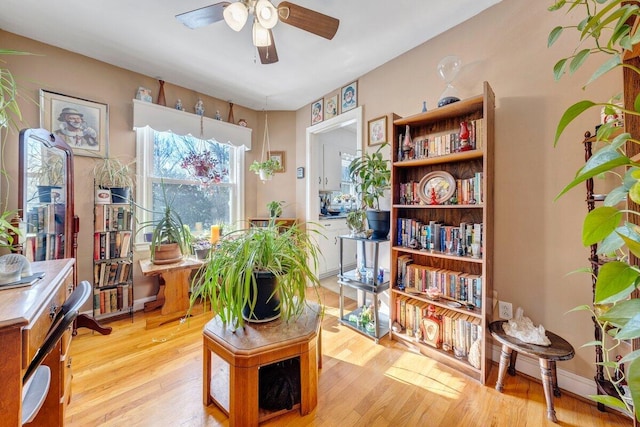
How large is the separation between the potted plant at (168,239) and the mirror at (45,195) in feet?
1.84

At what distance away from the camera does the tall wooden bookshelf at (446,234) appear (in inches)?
63.3

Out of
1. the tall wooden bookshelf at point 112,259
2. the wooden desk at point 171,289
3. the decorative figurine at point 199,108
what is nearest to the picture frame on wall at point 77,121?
the tall wooden bookshelf at point 112,259

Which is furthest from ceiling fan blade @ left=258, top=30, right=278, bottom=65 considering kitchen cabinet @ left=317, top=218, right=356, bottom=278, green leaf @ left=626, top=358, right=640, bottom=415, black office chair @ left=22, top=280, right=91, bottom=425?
kitchen cabinet @ left=317, top=218, right=356, bottom=278

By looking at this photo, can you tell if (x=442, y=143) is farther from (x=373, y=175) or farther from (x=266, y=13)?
(x=266, y=13)

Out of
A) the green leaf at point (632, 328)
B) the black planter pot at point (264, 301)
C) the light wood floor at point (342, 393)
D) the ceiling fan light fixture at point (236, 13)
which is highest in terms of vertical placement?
the ceiling fan light fixture at point (236, 13)

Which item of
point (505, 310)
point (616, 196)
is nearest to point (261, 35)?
point (616, 196)

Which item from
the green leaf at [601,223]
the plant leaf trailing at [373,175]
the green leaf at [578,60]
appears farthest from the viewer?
the plant leaf trailing at [373,175]

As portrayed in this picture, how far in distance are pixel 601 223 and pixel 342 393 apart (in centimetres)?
150

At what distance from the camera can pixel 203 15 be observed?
→ 1465 millimetres

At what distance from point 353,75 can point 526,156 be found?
1739mm

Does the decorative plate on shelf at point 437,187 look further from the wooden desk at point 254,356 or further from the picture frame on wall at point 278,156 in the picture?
the picture frame on wall at point 278,156

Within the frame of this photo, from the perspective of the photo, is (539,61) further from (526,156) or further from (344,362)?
(344,362)

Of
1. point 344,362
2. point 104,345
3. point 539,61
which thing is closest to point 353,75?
point 539,61

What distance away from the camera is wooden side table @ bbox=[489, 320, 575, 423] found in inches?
51.2
